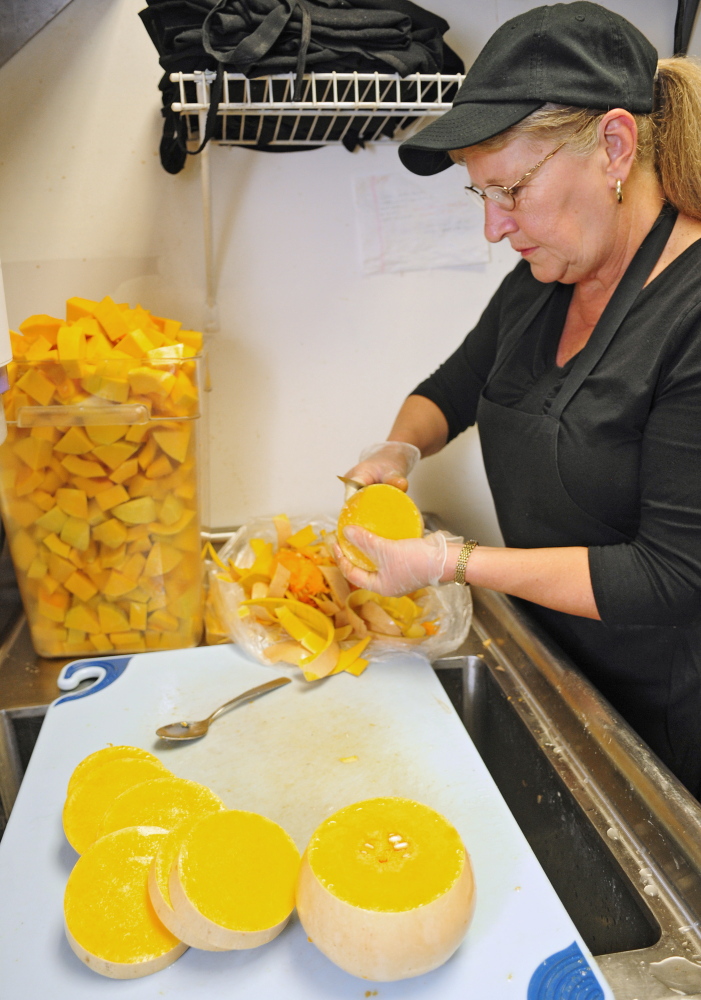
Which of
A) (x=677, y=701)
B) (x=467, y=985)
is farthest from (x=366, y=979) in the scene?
(x=677, y=701)

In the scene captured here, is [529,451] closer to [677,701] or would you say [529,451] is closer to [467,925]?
[677,701]

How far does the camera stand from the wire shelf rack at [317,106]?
3.77 feet

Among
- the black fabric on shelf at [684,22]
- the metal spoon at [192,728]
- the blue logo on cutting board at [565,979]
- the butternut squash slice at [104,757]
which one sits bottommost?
the metal spoon at [192,728]

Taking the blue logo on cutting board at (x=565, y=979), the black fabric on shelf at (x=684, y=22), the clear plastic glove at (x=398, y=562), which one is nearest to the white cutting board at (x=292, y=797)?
the blue logo on cutting board at (x=565, y=979)

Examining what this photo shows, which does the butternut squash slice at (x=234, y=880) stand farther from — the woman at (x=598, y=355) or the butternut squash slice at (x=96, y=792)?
the woman at (x=598, y=355)

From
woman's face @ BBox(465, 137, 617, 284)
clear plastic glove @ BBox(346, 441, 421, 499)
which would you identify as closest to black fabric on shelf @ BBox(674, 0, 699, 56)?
woman's face @ BBox(465, 137, 617, 284)

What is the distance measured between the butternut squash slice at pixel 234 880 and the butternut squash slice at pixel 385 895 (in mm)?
28

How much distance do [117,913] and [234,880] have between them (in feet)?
0.35

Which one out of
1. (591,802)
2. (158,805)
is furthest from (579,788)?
(158,805)

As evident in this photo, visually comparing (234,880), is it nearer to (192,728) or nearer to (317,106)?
(192,728)

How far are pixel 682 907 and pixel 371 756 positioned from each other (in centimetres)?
37

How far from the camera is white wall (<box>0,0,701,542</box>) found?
4.42 ft

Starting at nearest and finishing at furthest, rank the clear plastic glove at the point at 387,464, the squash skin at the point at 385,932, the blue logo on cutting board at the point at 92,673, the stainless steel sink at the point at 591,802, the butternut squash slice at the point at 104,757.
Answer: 1. the squash skin at the point at 385,932
2. the stainless steel sink at the point at 591,802
3. the butternut squash slice at the point at 104,757
4. the blue logo on cutting board at the point at 92,673
5. the clear plastic glove at the point at 387,464

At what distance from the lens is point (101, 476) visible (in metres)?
1.06
